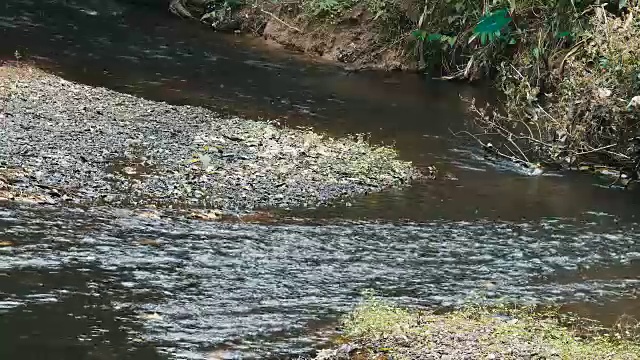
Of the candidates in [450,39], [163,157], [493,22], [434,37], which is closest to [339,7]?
[434,37]

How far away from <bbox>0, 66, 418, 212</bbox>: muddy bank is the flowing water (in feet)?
1.51

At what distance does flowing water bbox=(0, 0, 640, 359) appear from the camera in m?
5.38

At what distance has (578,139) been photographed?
33.6ft

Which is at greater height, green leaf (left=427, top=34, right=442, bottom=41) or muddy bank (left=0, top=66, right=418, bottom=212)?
green leaf (left=427, top=34, right=442, bottom=41)

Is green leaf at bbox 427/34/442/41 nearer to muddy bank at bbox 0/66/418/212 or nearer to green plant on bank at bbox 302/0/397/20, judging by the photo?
green plant on bank at bbox 302/0/397/20

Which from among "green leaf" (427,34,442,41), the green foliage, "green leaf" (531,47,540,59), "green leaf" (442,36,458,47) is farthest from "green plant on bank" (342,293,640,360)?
"green leaf" (427,34,442,41)

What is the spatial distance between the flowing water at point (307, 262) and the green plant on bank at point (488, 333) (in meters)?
0.23

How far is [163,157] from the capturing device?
9.23 m

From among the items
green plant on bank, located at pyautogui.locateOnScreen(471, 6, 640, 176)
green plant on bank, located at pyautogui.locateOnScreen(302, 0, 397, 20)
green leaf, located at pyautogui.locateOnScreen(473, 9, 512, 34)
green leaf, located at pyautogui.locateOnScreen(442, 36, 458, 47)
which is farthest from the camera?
green plant on bank, located at pyautogui.locateOnScreen(302, 0, 397, 20)

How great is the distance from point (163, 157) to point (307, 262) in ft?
10.1

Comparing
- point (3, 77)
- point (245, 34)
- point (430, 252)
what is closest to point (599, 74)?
point (430, 252)

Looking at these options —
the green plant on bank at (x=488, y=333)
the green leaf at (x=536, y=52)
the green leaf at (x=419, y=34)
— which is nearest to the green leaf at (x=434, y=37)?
the green leaf at (x=419, y=34)

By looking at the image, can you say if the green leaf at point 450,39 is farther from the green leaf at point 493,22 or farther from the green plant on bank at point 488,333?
the green plant on bank at point 488,333

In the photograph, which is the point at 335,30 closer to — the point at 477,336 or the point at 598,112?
the point at 598,112
